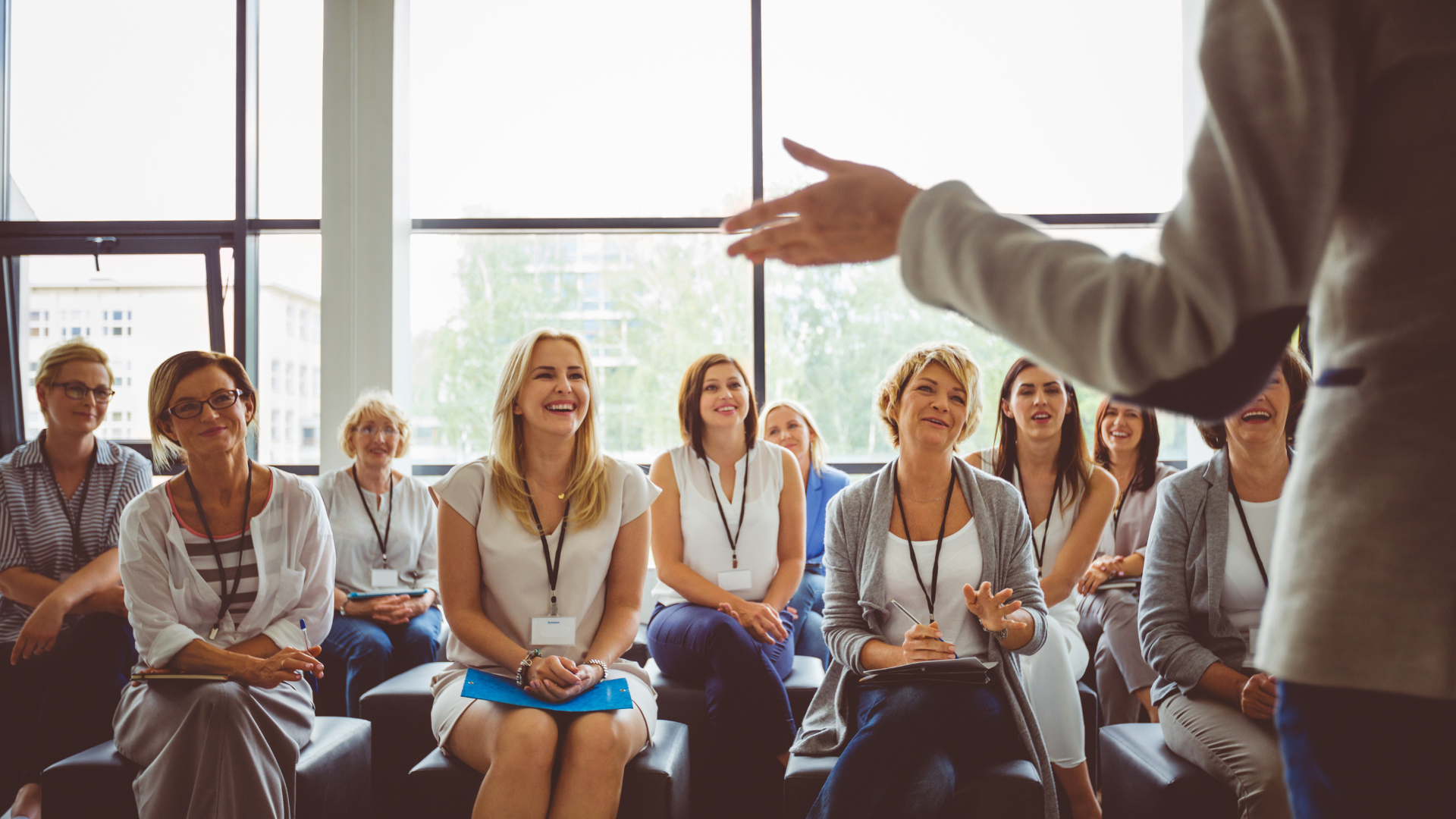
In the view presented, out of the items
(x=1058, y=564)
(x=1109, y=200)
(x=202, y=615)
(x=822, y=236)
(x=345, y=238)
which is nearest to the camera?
(x=822, y=236)

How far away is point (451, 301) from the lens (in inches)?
209

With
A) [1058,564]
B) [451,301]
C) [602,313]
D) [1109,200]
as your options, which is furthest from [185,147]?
[1109,200]

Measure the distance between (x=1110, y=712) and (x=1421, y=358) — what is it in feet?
10.3

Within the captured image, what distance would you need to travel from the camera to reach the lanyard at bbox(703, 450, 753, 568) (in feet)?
11.7

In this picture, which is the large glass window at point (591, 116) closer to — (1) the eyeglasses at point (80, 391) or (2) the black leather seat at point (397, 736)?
(1) the eyeglasses at point (80, 391)

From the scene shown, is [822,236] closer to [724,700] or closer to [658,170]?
[724,700]

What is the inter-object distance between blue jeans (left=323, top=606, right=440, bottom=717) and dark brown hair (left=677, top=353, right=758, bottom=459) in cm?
142

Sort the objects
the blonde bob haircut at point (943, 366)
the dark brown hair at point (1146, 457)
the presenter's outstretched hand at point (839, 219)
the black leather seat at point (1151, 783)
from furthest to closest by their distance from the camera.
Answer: the dark brown hair at point (1146, 457) → the blonde bob haircut at point (943, 366) → the black leather seat at point (1151, 783) → the presenter's outstretched hand at point (839, 219)

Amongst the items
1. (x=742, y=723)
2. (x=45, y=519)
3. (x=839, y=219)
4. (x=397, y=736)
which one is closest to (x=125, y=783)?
(x=397, y=736)

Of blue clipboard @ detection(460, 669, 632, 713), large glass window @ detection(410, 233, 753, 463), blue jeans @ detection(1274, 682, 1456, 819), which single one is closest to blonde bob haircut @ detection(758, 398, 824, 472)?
large glass window @ detection(410, 233, 753, 463)

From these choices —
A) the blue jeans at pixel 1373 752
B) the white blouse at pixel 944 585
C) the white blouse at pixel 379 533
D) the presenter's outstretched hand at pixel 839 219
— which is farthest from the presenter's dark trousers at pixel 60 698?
the blue jeans at pixel 1373 752

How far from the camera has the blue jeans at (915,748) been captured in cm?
199

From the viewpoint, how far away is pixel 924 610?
8.24ft

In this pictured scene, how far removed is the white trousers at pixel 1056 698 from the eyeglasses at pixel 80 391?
12.0 ft
